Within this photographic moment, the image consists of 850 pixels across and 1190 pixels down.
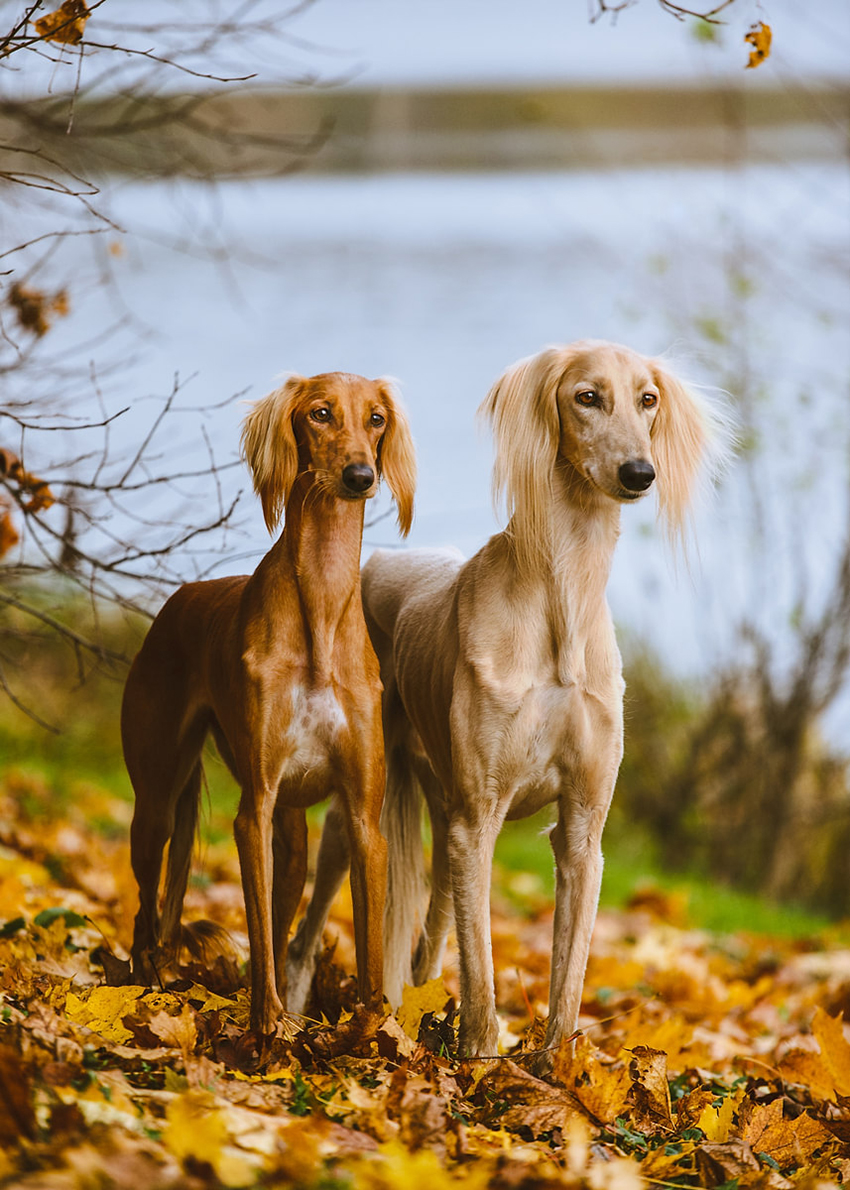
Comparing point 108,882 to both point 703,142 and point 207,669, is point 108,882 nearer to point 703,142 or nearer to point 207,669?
point 207,669

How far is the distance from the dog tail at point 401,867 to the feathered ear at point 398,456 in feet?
2.39

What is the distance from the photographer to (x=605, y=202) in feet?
29.4

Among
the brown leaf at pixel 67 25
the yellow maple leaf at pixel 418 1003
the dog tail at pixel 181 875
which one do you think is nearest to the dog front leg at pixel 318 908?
the dog tail at pixel 181 875

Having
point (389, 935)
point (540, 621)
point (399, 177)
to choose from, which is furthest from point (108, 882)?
point (399, 177)

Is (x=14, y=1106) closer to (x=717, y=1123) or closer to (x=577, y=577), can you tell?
(x=717, y=1123)

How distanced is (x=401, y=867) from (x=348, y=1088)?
115 cm

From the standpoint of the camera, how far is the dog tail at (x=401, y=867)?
3406mm

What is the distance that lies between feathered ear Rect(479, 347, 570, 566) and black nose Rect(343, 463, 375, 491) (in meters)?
0.44

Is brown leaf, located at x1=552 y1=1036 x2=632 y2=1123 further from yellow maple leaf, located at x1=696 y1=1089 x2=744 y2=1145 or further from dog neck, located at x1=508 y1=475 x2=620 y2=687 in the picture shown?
dog neck, located at x1=508 y1=475 x2=620 y2=687

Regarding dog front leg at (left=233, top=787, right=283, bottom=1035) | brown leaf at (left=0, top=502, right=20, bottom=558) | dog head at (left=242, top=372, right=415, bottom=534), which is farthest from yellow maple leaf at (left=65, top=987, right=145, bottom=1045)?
brown leaf at (left=0, top=502, right=20, bottom=558)

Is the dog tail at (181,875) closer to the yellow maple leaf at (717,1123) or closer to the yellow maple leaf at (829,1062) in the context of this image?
the yellow maple leaf at (717,1123)


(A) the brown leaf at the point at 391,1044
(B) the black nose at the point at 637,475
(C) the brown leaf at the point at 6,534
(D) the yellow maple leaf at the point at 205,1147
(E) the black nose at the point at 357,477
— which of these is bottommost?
(A) the brown leaf at the point at 391,1044

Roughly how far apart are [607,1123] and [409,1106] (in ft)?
1.83

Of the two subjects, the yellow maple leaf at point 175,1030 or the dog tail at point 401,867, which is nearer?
the yellow maple leaf at point 175,1030
